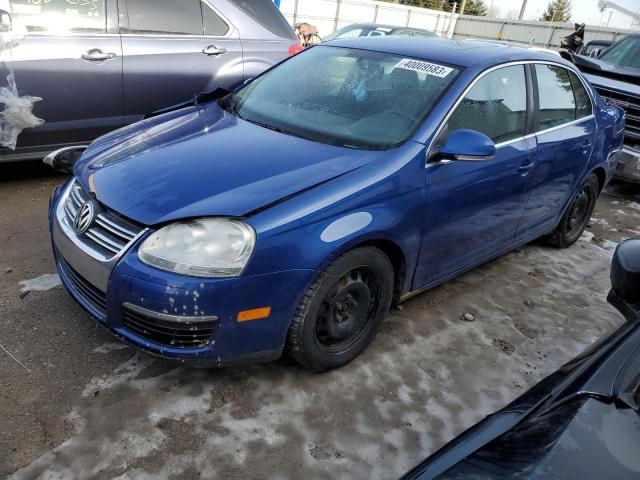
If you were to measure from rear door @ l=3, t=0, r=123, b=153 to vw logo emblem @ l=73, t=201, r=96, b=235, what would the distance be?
2141 mm

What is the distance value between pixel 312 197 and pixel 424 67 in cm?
131

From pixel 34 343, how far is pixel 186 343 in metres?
0.98

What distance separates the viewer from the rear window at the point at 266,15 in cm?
519

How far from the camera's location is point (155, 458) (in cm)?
218

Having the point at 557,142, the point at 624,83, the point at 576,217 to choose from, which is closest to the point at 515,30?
the point at 624,83

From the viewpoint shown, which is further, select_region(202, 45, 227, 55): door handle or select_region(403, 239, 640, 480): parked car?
select_region(202, 45, 227, 55): door handle

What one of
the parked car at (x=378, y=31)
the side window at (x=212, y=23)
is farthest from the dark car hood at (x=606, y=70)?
the side window at (x=212, y=23)

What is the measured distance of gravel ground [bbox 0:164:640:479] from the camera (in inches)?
87.0

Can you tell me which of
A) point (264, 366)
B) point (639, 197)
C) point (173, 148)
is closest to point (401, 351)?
point (264, 366)

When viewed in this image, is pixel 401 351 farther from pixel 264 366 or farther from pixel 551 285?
pixel 551 285

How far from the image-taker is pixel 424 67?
3.18 metres

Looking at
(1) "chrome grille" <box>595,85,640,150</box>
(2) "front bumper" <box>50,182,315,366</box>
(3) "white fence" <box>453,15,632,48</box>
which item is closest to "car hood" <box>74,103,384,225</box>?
(2) "front bumper" <box>50,182,315,366</box>

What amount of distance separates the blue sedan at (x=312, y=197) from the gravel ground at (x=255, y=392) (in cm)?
27

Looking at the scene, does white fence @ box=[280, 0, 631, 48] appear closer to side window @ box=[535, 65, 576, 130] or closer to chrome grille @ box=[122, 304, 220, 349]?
side window @ box=[535, 65, 576, 130]
